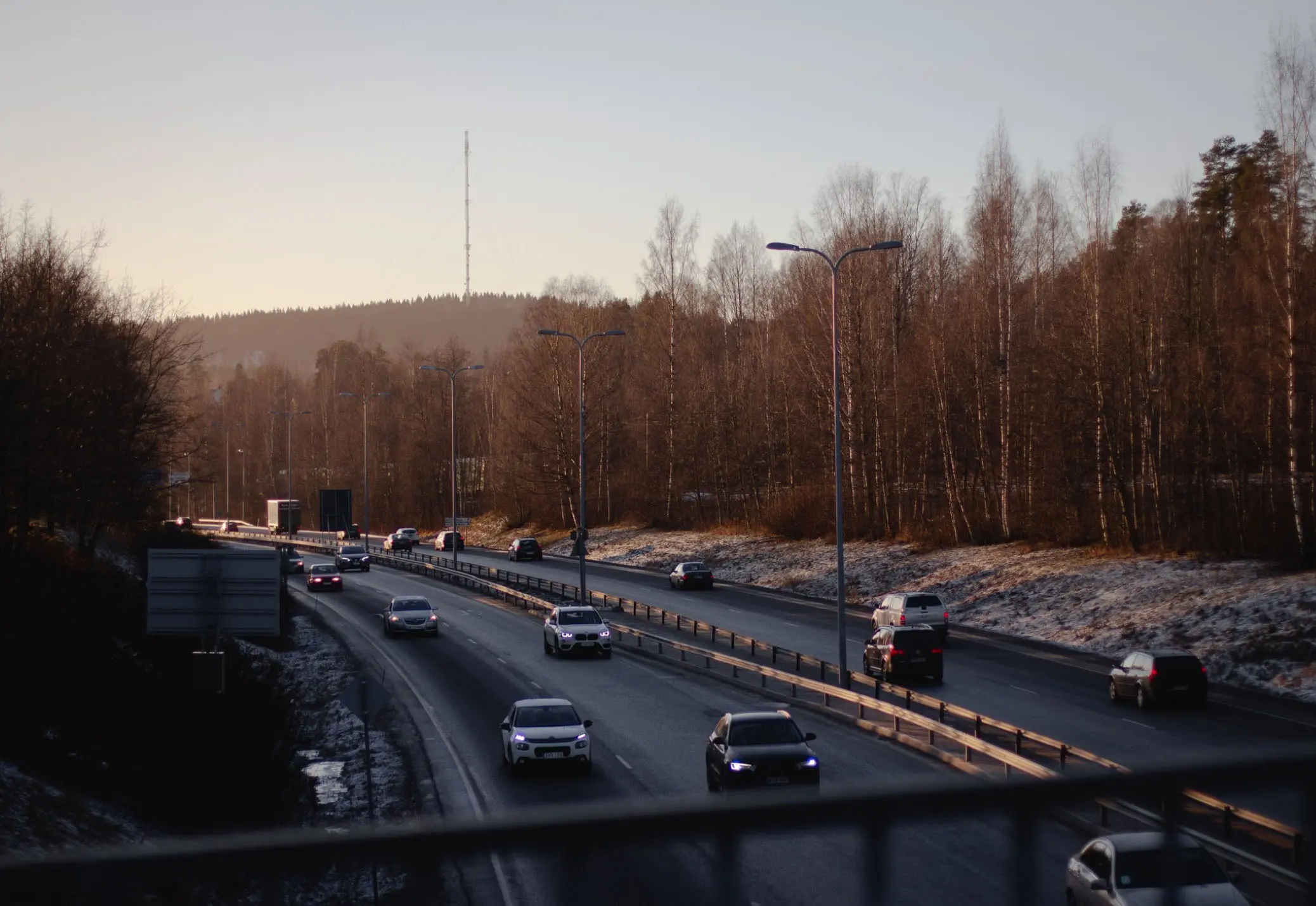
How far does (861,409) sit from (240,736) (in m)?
40.9

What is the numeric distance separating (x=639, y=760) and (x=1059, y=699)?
10785mm

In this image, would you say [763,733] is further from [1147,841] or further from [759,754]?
[1147,841]

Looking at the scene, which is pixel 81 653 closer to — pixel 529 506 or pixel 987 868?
pixel 987 868

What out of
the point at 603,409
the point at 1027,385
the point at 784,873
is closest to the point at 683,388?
the point at 603,409

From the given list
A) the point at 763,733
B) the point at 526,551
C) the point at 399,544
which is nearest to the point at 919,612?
the point at 763,733

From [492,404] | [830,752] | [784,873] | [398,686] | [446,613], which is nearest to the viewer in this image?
[784,873]

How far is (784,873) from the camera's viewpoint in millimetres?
3367

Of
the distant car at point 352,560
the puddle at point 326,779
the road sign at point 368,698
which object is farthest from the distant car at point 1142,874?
the distant car at point 352,560

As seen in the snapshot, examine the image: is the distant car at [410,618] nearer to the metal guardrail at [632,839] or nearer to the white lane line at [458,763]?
the white lane line at [458,763]

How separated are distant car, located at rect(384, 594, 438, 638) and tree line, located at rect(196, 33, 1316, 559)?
63.1 feet

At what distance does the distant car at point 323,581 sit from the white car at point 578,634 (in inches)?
996

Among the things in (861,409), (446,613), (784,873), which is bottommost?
(446,613)

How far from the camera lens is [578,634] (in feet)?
114

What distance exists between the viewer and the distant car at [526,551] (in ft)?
241
